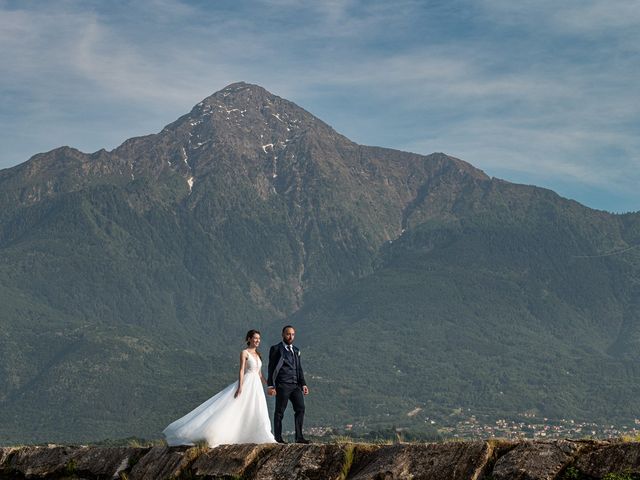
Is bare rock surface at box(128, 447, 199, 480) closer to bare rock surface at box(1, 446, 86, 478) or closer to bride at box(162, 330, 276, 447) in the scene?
bride at box(162, 330, 276, 447)

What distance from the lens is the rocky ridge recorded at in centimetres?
1591

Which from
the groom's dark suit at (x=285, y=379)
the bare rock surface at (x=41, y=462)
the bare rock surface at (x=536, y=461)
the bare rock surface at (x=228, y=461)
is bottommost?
the bare rock surface at (x=41, y=462)

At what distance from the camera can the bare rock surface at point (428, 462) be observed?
16.5m

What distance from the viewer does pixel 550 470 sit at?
15.9 metres

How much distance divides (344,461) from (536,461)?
128 inches

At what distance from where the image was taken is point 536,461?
635 inches

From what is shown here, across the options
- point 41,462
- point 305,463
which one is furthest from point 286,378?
point 305,463

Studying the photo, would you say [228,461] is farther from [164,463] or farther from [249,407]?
[249,407]

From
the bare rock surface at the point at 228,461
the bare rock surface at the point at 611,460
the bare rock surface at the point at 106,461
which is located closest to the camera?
the bare rock surface at the point at 611,460

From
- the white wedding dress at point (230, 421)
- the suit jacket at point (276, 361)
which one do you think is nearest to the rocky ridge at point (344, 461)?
the white wedding dress at point (230, 421)

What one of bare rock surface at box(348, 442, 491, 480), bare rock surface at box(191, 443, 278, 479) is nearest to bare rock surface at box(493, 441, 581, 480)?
bare rock surface at box(348, 442, 491, 480)

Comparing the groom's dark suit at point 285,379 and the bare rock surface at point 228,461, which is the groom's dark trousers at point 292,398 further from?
the bare rock surface at point 228,461

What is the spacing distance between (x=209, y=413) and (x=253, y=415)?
89cm

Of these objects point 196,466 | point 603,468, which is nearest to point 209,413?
point 196,466
